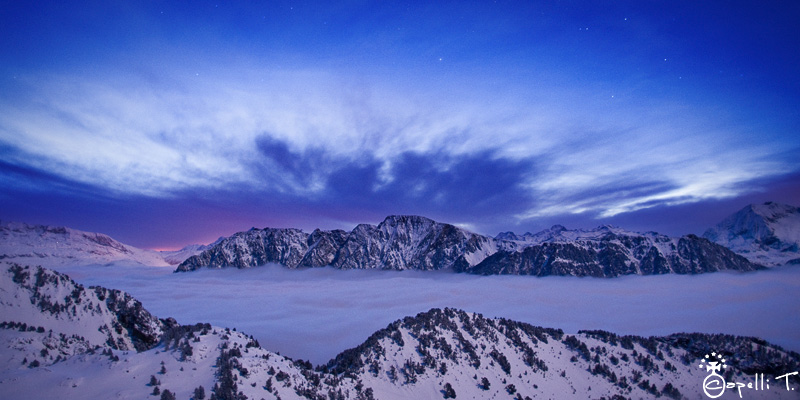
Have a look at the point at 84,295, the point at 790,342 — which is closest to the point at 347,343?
the point at 84,295

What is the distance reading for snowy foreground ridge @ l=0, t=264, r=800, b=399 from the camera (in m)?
23.0

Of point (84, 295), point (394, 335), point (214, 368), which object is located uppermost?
point (84, 295)

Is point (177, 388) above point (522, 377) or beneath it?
above

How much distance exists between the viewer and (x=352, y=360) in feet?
126

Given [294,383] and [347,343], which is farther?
[347,343]

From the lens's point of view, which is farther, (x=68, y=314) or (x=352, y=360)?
(x=68, y=314)

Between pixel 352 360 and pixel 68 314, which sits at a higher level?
pixel 68 314

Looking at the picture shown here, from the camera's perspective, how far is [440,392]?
3662 centimetres

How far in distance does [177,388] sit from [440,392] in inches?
1040

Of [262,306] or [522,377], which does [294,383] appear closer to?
[522,377]

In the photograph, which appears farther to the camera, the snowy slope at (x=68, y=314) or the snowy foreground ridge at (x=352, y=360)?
the snowy slope at (x=68, y=314)

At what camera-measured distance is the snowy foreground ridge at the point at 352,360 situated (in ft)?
75.6

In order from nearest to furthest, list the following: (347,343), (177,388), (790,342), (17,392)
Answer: (17,392)
(177,388)
(347,343)
(790,342)

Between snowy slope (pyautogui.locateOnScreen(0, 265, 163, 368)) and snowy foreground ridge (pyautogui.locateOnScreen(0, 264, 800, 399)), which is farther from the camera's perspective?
snowy slope (pyautogui.locateOnScreen(0, 265, 163, 368))
